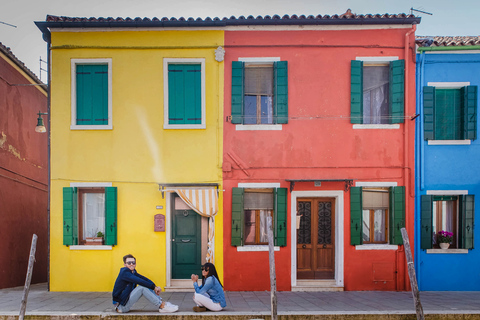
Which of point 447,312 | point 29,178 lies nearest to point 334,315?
point 447,312

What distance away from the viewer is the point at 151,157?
10.0m

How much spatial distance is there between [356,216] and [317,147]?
203 cm

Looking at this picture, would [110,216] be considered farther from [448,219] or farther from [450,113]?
[450,113]

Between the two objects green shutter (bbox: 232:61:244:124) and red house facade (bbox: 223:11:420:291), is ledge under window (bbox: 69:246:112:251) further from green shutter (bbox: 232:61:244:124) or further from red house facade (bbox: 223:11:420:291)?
green shutter (bbox: 232:61:244:124)

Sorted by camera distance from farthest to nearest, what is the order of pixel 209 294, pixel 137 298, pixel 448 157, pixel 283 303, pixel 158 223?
pixel 448 157 → pixel 158 223 → pixel 283 303 → pixel 209 294 → pixel 137 298

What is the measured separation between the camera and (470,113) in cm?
1002

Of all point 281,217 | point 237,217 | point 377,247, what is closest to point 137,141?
point 237,217

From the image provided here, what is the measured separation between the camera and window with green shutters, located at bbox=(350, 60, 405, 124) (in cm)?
1006

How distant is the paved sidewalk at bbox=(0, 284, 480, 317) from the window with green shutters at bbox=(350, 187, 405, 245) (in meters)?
1.40

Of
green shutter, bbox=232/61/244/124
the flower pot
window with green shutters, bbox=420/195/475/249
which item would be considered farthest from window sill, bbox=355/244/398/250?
green shutter, bbox=232/61/244/124

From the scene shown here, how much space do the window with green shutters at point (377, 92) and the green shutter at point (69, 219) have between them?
7.45 m

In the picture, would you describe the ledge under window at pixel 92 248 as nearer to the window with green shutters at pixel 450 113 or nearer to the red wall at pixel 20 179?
the red wall at pixel 20 179

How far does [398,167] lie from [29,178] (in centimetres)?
1147

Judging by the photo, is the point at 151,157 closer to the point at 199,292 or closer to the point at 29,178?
the point at 199,292
